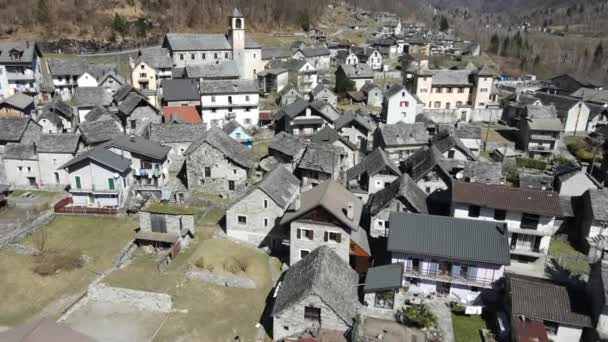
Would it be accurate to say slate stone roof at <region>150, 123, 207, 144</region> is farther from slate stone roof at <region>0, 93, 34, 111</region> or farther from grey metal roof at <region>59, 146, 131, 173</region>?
slate stone roof at <region>0, 93, 34, 111</region>

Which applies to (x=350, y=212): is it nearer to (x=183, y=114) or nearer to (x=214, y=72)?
(x=183, y=114)

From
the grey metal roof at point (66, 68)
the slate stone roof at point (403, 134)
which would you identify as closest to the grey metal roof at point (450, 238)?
the slate stone roof at point (403, 134)

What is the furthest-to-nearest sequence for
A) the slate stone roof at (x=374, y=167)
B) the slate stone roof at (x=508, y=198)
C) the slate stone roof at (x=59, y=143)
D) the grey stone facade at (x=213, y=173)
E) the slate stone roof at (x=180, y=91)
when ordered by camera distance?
the slate stone roof at (x=180, y=91) < the slate stone roof at (x=59, y=143) < the grey stone facade at (x=213, y=173) < the slate stone roof at (x=374, y=167) < the slate stone roof at (x=508, y=198)

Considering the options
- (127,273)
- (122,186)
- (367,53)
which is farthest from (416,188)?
(367,53)

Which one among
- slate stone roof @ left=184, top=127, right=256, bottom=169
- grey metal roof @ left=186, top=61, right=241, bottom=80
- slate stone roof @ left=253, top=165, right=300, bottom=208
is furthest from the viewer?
grey metal roof @ left=186, top=61, right=241, bottom=80

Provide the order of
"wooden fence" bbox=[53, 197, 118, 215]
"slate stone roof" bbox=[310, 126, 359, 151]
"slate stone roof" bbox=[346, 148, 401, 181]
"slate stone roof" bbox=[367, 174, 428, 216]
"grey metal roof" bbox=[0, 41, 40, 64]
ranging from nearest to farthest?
1. "slate stone roof" bbox=[367, 174, 428, 216]
2. "wooden fence" bbox=[53, 197, 118, 215]
3. "slate stone roof" bbox=[346, 148, 401, 181]
4. "slate stone roof" bbox=[310, 126, 359, 151]
5. "grey metal roof" bbox=[0, 41, 40, 64]

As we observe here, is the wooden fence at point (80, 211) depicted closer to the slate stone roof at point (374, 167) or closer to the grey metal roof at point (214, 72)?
the slate stone roof at point (374, 167)

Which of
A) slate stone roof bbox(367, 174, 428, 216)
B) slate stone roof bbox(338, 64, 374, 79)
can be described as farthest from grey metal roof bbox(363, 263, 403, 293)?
slate stone roof bbox(338, 64, 374, 79)
